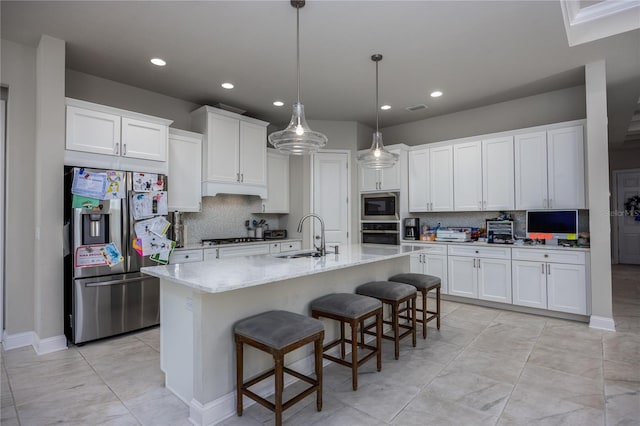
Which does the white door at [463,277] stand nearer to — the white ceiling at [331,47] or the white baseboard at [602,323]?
the white baseboard at [602,323]

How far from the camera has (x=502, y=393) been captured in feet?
7.59

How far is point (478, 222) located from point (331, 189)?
2.33m

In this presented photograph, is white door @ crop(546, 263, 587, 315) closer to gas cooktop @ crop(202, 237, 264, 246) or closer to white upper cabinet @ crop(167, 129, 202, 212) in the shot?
gas cooktop @ crop(202, 237, 264, 246)

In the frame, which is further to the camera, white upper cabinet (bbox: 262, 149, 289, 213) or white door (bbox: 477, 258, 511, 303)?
white upper cabinet (bbox: 262, 149, 289, 213)

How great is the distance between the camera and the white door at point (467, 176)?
15.4 ft

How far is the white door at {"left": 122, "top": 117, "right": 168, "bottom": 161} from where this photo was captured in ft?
11.6

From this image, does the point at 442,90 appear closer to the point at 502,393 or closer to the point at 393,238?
the point at 393,238

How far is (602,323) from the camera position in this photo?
3.59 meters

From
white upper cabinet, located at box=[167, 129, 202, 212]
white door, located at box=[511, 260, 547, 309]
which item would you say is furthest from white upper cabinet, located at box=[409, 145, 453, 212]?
white upper cabinet, located at box=[167, 129, 202, 212]

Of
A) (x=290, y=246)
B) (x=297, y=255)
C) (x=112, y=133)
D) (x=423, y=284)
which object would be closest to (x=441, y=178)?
(x=423, y=284)

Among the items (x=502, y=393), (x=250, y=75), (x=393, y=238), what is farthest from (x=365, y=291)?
(x=250, y=75)

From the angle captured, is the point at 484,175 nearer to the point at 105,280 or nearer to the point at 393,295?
the point at 393,295

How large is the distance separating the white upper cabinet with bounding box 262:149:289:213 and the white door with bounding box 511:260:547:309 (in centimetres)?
345

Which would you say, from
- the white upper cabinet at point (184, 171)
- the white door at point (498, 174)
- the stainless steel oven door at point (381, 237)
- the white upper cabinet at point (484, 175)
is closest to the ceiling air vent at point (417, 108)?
the white upper cabinet at point (484, 175)
